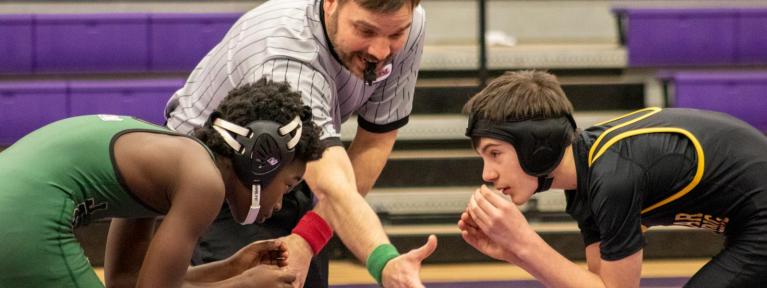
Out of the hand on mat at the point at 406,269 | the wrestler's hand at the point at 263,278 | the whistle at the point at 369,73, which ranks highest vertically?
the whistle at the point at 369,73

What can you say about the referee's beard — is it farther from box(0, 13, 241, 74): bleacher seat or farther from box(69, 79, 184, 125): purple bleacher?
box(0, 13, 241, 74): bleacher seat

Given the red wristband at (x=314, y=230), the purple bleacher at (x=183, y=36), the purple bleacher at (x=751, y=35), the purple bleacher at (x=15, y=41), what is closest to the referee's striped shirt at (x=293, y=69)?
the red wristband at (x=314, y=230)

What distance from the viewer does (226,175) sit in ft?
8.77

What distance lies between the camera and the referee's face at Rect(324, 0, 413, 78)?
2.99 m

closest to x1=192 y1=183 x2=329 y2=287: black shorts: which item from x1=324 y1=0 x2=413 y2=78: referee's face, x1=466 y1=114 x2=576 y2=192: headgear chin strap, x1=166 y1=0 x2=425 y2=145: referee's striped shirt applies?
x1=166 y1=0 x2=425 y2=145: referee's striped shirt

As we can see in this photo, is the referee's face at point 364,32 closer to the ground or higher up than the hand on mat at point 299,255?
higher up

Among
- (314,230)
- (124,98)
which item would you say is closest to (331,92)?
(314,230)

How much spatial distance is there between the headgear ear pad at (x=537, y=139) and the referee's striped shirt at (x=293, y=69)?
0.44 meters

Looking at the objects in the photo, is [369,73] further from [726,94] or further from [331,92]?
[726,94]

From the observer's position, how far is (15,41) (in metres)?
7.00

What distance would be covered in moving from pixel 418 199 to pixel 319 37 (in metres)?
3.32

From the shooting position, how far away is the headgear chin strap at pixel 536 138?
3100mm

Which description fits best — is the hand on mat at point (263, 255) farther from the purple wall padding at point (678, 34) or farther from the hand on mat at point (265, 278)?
the purple wall padding at point (678, 34)

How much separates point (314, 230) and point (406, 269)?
0.46 metres
